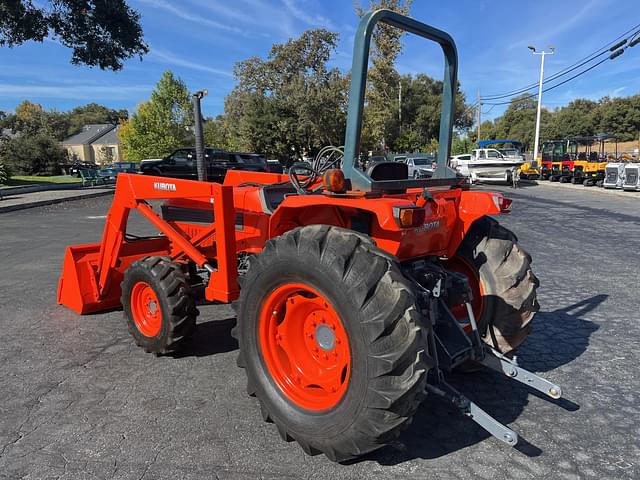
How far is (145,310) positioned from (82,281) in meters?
1.34

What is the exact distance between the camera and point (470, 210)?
10.8 ft

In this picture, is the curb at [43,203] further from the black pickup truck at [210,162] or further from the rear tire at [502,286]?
the rear tire at [502,286]

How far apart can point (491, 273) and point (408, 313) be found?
4.65 ft

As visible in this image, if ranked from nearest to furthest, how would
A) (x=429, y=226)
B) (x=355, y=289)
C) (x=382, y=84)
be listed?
(x=355, y=289) → (x=429, y=226) → (x=382, y=84)

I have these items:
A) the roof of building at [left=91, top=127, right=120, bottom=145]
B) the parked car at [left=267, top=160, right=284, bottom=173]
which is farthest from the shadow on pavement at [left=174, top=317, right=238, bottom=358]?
the roof of building at [left=91, top=127, right=120, bottom=145]

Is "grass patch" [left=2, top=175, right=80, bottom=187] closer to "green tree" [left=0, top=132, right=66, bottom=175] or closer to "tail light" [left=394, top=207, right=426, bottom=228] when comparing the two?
"green tree" [left=0, top=132, right=66, bottom=175]

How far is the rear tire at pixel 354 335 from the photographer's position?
230 centimetres

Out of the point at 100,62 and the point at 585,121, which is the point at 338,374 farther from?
the point at 585,121

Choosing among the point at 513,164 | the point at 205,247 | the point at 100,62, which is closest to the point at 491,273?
the point at 205,247

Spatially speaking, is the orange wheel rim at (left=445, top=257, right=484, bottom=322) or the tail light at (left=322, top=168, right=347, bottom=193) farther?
the orange wheel rim at (left=445, top=257, right=484, bottom=322)

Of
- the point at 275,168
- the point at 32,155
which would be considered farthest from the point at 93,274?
the point at 32,155

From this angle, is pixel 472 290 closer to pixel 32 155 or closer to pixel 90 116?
pixel 32 155

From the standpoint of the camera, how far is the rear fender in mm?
3193

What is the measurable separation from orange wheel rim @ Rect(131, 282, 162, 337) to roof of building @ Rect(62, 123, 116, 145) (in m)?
78.6
